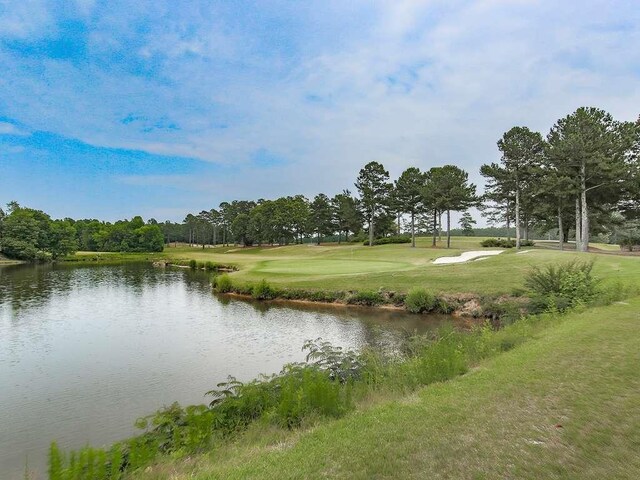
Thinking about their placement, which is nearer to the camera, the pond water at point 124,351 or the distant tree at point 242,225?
the pond water at point 124,351

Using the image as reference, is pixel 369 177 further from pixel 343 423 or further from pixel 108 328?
pixel 343 423

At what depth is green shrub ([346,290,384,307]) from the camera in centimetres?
2475

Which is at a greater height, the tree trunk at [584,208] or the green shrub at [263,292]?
the tree trunk at [584,208]

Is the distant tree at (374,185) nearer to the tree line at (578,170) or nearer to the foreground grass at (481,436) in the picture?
the tree line at (578,170)

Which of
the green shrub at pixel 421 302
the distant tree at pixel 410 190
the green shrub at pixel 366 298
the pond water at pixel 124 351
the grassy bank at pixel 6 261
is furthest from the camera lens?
the grassy bank at pixel 6 261

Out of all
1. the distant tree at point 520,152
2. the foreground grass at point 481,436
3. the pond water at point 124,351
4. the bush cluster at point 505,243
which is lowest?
the pond water at point 124,351

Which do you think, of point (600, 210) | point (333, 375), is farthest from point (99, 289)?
point (600, 210)

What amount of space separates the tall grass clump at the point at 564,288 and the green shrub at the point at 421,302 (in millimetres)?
5369

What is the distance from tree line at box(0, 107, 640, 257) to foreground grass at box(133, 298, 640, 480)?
115ft

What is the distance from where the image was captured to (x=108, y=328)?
776 inches

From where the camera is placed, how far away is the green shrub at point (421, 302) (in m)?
22.5

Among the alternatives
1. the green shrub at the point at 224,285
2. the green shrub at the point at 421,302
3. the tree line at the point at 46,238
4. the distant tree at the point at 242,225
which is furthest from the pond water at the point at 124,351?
the distant tree at the point at 242,225

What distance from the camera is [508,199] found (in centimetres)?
5016

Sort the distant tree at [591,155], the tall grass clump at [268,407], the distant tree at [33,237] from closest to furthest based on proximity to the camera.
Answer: the tall grass clump at [268,407], the distant tree at [591,155], the distant tree at [33,237]
